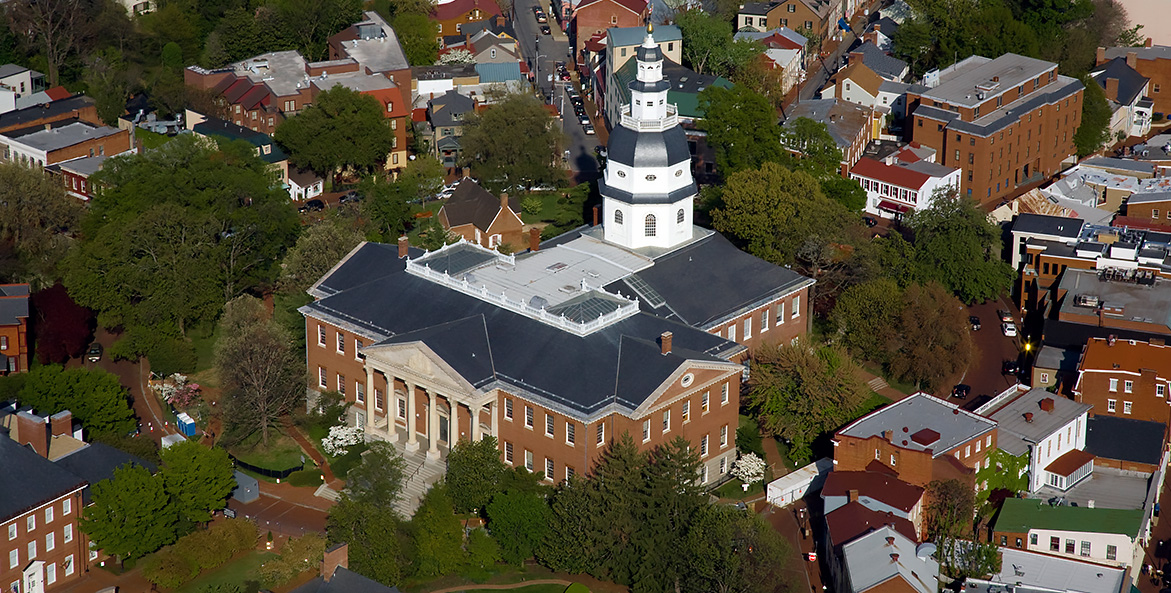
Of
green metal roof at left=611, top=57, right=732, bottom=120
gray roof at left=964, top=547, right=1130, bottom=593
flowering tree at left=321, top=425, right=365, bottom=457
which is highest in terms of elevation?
green metal roof at left=611, top=57, right=732, bottom=120

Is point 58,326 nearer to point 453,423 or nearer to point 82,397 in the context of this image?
point 82,397

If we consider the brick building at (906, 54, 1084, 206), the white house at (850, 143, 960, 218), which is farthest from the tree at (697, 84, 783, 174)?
the brick building at (906, 54, 1084, 206)

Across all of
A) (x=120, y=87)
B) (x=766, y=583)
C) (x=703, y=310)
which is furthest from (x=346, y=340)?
(x=120, y=87)

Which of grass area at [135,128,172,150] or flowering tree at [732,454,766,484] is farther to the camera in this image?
grass area at [135,128,172,150]

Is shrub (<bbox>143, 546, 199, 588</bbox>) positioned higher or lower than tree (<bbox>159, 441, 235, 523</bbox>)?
lower

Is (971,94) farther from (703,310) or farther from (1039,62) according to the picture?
(703,310)

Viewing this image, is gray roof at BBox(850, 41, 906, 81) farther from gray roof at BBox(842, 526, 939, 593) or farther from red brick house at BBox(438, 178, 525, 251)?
gray roof at BBox(842, 526, 939, 593)

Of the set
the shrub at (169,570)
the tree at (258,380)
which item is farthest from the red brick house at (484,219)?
the shrub at (169,570)

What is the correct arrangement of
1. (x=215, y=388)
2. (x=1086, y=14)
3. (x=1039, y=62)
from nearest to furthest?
1. (x=215, y=388)
2. (x=1039, y=62)
3. (x=1086, y=14)
